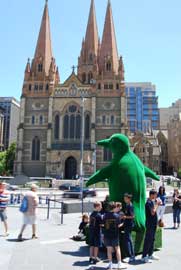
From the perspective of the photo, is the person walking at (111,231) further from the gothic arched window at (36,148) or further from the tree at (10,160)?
the tree at (10,160)

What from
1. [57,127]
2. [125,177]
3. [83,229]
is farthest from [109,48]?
[125,177]

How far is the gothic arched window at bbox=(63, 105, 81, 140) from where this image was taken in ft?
169

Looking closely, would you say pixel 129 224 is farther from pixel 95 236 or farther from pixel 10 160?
pixel 10 160

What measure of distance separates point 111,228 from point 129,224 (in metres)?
0.84

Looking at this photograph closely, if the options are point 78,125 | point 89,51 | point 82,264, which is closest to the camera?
point 82,264

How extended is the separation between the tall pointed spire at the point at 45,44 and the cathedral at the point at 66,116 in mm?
206

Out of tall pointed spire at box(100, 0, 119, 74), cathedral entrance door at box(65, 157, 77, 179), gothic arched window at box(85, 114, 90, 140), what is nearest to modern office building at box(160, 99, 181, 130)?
tall pointed spire at box(100, 0, 119, 74)

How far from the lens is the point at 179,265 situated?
23.5 feet

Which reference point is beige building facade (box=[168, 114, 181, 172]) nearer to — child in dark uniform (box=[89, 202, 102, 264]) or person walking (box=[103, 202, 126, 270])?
child in dark uniform (box=[89, 202, 102, 264])

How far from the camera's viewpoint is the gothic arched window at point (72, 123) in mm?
51438

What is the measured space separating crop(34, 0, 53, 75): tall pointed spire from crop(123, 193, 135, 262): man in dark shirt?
163ft

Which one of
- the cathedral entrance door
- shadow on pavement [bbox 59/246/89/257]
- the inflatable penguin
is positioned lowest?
shadow on pavement [bbox 59/246/89/257]

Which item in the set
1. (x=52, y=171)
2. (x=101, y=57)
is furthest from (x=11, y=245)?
(x=101, y=57)

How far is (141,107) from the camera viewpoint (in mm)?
113062
